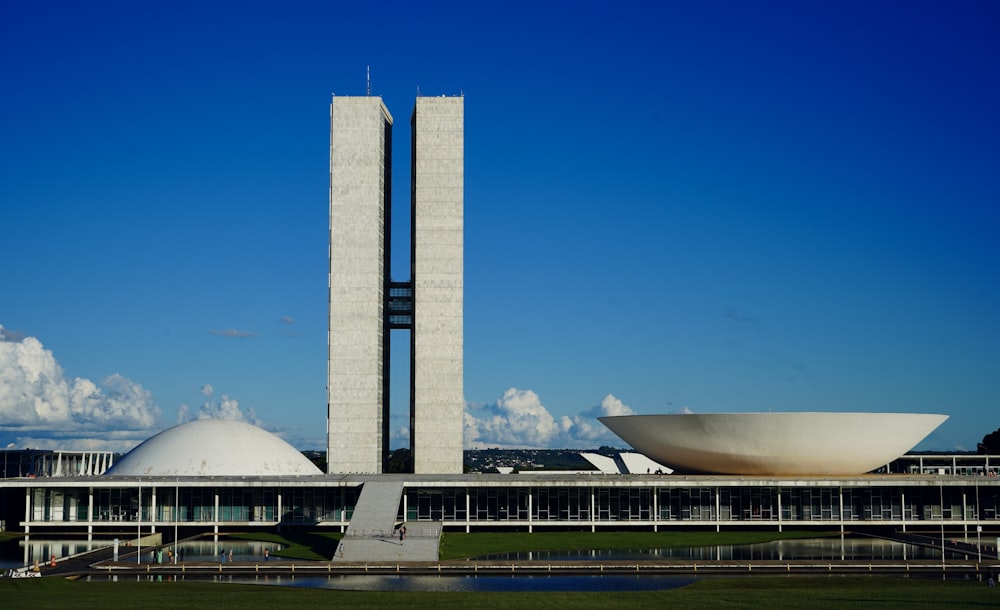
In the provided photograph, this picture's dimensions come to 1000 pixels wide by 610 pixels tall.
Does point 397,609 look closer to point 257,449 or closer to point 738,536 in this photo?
point 738,536

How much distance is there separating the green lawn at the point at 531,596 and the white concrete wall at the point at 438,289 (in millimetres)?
44190

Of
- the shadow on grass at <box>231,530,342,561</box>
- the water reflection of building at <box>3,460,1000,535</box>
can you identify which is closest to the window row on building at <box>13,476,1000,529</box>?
the water reflection of building at <box>3,460,1000,535</box>

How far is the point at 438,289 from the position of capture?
85562mm

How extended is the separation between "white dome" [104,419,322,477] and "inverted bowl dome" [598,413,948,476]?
80.5 ft

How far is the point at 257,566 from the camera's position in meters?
45.5

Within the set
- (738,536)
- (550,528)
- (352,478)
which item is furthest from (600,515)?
(352,478)

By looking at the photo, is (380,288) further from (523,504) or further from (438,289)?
(523,504)

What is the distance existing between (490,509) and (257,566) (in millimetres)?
23083

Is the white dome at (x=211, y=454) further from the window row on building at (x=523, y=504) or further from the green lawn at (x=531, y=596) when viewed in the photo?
the green lawn at (x=531, y=596)

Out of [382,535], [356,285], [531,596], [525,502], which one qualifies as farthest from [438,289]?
[531,596]

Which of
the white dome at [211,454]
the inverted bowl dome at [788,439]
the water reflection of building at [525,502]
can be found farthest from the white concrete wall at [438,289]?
the inverted bowl dome at [788,439]

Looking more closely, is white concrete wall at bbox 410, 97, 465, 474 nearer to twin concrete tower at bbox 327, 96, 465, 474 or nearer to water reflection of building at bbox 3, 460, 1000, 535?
twin concrete tower at bbox 327, 96, 465, 474

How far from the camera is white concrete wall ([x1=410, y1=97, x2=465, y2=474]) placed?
278 feet

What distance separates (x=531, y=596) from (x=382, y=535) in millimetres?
16743
